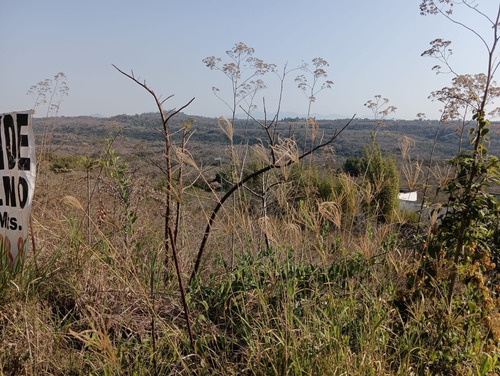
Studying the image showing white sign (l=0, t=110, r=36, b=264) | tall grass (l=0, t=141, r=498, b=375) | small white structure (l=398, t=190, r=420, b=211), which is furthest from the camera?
small white structure (l=398, t=190, r=420, b=211)

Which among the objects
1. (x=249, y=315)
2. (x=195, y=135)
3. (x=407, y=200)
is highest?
(x=195, y=135)

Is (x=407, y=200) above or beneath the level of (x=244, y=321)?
above

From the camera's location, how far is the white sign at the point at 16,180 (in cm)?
245

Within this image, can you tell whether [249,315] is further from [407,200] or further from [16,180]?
[16,180]

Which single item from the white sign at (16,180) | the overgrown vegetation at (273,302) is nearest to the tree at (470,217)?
the overgrown vegetation at (273,302)

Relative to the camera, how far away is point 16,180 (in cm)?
250

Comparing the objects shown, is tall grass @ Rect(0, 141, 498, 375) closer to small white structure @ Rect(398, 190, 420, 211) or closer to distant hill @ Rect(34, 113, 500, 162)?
small white structure @ Rect(398, 190, 420, 211)

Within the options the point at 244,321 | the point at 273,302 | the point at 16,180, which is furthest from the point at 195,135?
the point at 244,321

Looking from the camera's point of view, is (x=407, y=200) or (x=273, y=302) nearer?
(x=273, y=302)

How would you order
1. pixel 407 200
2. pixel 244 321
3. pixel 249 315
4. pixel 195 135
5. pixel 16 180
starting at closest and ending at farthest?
1. pixel 244 321
2. pixel 249 315
3. pixel 16 180
4. pixel 407 200
5. pixel 195 135

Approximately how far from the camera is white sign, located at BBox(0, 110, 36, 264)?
2.45 metres

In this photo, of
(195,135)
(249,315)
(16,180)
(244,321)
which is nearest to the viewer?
(244,321)

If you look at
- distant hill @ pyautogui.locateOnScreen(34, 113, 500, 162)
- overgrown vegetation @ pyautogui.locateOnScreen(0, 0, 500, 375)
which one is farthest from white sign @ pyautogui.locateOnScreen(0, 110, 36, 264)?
distant hill @ pyautogui.locateOnScreen(34, 113, 500, 162)

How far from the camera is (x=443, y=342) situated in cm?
227
